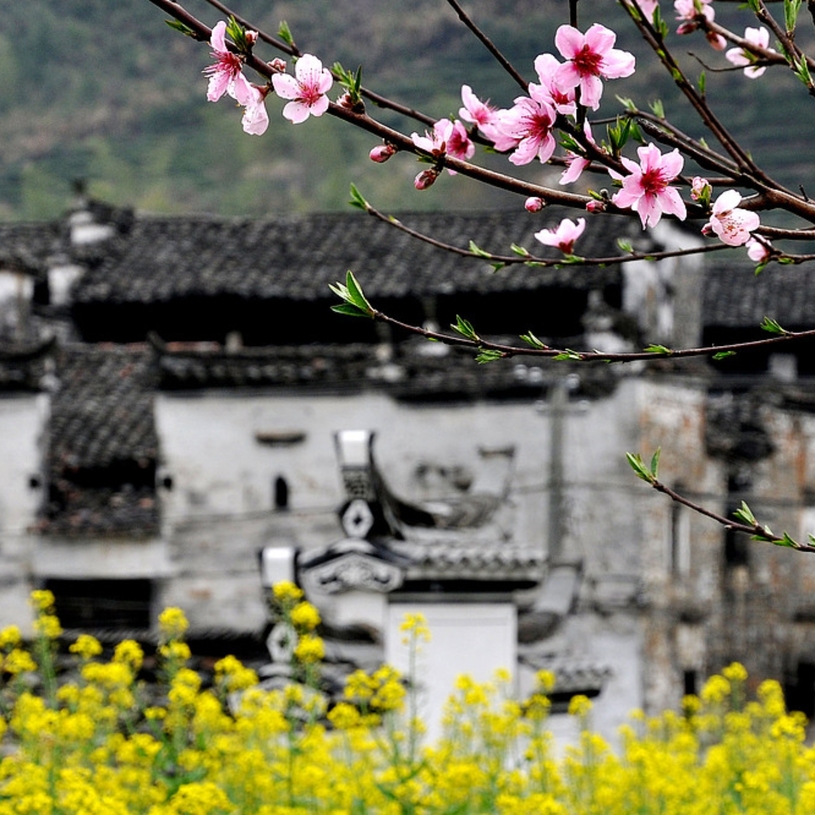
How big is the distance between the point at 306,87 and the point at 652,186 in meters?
0.63

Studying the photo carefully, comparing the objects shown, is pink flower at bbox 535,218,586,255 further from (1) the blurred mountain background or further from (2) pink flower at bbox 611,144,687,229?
(1) the blurred mountain background

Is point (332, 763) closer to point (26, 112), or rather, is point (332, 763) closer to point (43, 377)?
point (43, 377)

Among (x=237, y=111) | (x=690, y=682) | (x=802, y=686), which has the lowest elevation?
(x=802, y=686)

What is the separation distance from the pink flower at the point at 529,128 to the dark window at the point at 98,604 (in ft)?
62.2

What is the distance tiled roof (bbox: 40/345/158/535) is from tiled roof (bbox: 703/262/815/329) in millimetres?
9484

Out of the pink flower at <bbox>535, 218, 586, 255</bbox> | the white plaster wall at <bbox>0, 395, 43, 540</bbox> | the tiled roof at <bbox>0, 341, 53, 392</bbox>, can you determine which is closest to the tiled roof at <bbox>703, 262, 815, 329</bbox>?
the tiled roof at <bbox>0, 341, 53, 392</bbox>

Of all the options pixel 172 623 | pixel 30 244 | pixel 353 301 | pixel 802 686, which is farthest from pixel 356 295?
pixel 802 686

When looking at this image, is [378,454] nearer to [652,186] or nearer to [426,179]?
[426,179]

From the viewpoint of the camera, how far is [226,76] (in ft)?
9.75

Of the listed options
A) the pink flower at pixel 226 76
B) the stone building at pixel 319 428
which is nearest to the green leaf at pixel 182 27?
the pink flower at pixel 226 76

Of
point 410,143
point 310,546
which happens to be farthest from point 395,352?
point 410,143

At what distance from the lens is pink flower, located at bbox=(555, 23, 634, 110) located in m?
2.80

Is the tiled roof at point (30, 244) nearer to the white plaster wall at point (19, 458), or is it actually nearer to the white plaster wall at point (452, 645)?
the white plaster wall at point (19, 458)

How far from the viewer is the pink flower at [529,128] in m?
2.92
